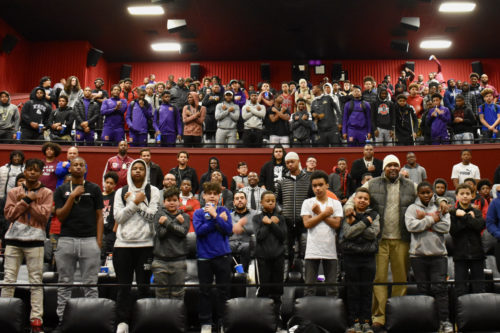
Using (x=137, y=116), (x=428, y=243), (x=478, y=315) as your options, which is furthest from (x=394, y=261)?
(x=137, y=116)

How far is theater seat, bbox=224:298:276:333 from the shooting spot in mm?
4266

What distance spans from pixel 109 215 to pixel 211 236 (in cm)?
204

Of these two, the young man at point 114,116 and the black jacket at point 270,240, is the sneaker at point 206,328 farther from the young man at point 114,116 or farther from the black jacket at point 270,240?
the young man at point 114,116

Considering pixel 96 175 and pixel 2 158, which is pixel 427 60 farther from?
pixel 2 158

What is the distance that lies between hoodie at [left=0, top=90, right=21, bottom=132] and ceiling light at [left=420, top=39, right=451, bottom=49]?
12.7 meters

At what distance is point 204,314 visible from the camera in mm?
4797

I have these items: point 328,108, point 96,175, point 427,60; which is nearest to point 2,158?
point 96,175

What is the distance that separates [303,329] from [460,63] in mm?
16888

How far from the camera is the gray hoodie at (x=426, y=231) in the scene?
494 centimetres

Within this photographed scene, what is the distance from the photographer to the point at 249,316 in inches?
169

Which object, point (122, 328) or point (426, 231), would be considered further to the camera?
point (426, 231)

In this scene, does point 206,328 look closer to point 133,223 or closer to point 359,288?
point 133,223

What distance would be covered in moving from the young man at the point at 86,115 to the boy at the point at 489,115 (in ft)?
26.5

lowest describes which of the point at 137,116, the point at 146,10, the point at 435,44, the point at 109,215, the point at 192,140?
the point at 109,215
